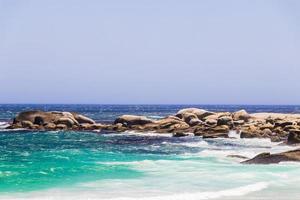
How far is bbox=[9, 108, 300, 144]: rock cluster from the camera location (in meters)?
45.2

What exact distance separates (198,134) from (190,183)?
1021 inches

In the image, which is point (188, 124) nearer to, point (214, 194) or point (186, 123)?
point (186, 123)

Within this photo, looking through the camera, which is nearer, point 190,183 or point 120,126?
point 190,183

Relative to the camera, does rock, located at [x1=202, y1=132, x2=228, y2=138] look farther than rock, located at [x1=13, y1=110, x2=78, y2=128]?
No

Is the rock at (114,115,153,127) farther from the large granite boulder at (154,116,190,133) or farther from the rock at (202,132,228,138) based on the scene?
the rock at (202,132,228,138)

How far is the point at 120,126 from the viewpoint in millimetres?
54250

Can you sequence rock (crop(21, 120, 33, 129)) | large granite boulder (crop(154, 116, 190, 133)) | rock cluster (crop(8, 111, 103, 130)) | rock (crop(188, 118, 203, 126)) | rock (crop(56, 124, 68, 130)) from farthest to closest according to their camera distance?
rock (crop(21, 120, 33, 129)), rock cluster (crop(8, 111, 103, 130)), rock (crop(56, 124, 68, 130)), rock (crop(188, 118, 203, 126)), large granite boulder (crop(154, 116, 190, 133))

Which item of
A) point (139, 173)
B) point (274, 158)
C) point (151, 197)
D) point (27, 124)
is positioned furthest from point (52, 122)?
point (151, 197)

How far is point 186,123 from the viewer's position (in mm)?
54594

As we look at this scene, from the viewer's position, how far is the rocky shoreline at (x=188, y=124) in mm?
Answer: 44406

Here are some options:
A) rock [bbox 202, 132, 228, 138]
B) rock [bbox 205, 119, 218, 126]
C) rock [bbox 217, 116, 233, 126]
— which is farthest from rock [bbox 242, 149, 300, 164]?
rock [bbox 205, 119, 218, 126]

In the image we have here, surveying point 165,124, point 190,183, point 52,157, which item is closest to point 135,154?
point 52,157

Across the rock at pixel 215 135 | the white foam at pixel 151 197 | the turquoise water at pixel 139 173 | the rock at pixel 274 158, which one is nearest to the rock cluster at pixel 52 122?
the rock at pixel 215 135

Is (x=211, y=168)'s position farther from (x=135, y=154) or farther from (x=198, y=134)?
(x=198, y=134)
